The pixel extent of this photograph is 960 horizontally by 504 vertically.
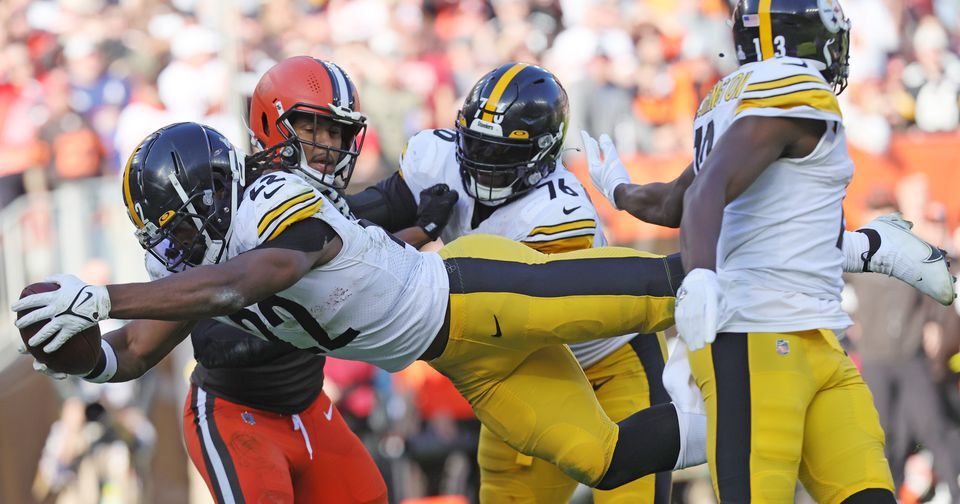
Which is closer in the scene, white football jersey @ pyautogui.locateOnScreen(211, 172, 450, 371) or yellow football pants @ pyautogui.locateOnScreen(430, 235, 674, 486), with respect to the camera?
white football jersey @ pyautogui.locateOnScreen(211, 172, 450, 371)

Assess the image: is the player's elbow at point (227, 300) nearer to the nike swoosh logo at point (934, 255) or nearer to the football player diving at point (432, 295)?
the football player diving at point (432, 295)

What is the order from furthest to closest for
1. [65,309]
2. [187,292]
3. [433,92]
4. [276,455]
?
[433,92]
[276,455]
[187,292]
[65,309]

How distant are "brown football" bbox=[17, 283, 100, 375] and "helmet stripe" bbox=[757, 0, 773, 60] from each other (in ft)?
6.33

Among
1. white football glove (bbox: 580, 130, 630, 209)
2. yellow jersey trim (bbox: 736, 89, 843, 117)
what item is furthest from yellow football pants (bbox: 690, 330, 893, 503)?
white football glove (bbox: 580, 130, 630, 209)

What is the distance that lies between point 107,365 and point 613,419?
1678 mm

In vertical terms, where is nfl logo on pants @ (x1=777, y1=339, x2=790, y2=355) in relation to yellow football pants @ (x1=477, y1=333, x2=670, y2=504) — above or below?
above

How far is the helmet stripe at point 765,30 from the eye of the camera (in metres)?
3.18

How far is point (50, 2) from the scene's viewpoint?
751 centimetres

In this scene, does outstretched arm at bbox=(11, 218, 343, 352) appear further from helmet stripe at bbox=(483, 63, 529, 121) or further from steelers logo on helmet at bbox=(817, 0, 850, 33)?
steelers logo on helmet at bbox=(817, 0, 850, 33)

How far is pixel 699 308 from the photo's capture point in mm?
2787

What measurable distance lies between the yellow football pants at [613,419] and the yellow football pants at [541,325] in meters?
0.54

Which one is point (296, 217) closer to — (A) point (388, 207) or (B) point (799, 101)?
(A) point (388, 207)

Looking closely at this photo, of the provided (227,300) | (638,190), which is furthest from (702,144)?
(227,300)

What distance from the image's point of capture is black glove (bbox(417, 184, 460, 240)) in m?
3.91
